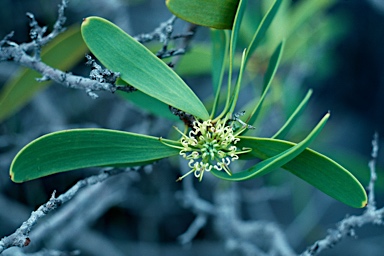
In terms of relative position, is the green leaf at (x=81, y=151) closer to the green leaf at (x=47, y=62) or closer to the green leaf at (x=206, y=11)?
the green leaf at (x=206, y=11)

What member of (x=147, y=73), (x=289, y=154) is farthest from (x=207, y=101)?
(x=289, y=154)

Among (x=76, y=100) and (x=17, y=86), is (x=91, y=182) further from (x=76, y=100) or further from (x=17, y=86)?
(x=76, y=100)

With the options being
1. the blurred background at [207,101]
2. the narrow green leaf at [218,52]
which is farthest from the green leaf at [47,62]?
the narrow green leaf at [218,52]

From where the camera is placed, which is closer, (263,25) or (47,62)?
(263,25)

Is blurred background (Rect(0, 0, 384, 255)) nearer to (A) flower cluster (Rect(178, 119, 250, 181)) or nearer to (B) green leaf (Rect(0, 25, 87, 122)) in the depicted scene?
(B) green leaf (Rect(0, 25, 87, 122))

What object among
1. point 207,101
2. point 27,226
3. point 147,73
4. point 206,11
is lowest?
point 27,226

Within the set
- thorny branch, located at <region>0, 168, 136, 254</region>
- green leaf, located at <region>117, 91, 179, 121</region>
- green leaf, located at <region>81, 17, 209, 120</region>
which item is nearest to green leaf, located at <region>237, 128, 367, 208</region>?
green leaf, located at <region>81, 17, 209, 120</region>

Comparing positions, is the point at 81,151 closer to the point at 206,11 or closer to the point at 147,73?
the point at 147,73

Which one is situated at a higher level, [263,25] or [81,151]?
[263,25]
